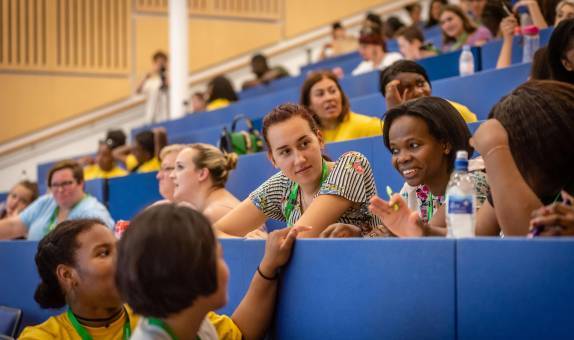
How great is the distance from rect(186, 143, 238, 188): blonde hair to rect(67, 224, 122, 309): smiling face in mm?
1235

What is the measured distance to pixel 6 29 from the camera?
8.66 metres

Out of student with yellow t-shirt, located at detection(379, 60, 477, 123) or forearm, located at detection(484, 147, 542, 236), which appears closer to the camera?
forearm, located at detection(484, 147, 542, 236)

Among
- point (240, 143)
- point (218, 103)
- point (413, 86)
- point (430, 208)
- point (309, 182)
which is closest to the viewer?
point (430, 208)

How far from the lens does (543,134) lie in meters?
1.57

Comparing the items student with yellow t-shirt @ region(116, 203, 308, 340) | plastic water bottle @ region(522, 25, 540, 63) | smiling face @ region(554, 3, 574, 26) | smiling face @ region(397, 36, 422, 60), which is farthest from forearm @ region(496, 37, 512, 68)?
student with yellow t-shirt @ region(116, 203, 308, 340)

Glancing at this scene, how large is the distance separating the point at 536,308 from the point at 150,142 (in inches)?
164

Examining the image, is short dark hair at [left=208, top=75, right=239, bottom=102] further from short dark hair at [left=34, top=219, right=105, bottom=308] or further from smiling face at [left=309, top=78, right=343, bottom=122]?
short dark hair at [left=34, top=219, right=105, bottom=308]

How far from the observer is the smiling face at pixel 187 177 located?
333cm

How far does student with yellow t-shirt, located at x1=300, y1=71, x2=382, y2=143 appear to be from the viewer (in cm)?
365

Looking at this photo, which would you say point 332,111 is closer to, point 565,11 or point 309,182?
point 565,11

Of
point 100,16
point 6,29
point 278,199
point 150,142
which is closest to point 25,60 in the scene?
point 6,29

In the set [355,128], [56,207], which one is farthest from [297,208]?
[56,207]

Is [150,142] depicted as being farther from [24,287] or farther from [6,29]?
[6,29]

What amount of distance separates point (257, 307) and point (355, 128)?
192 cm
